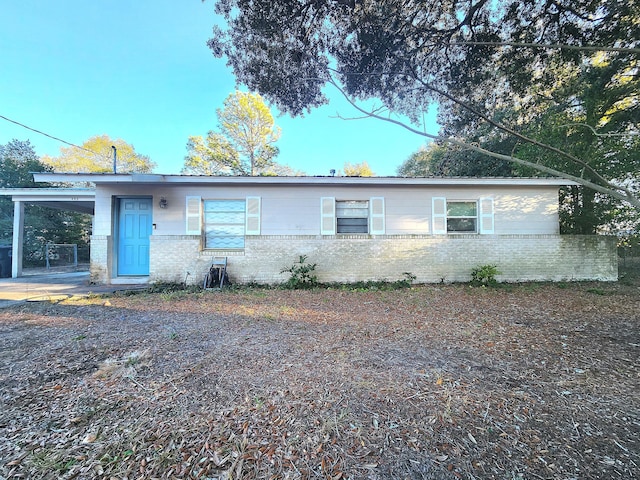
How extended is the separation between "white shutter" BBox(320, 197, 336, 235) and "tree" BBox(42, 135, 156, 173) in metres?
22.0

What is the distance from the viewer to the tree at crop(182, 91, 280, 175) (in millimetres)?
21109

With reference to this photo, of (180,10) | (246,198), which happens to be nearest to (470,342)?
(246,198)

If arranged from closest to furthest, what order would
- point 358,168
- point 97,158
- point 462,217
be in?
point 462,217 → point 97,158 → point 358,168

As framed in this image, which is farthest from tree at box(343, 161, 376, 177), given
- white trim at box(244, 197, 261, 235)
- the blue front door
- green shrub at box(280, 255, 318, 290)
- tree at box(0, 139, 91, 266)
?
the blue front door

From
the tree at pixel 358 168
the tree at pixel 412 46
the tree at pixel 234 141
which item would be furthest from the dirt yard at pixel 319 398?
the tree at pixel 358 168

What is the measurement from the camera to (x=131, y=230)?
7.89m

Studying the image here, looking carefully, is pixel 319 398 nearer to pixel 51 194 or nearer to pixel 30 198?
→ pixel 51 194

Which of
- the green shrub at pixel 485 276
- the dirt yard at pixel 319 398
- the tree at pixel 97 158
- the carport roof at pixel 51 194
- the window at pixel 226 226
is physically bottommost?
→ the dirt yard at pixel 319 398

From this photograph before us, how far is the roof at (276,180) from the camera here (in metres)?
7.00

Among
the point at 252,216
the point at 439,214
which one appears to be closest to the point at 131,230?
the point at 252,216

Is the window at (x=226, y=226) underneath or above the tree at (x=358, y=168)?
underneath

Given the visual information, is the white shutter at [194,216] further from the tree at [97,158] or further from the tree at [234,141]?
the tree at [97,158]

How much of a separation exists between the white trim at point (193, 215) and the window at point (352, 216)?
151 inches

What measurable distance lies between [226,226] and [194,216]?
871 mm
